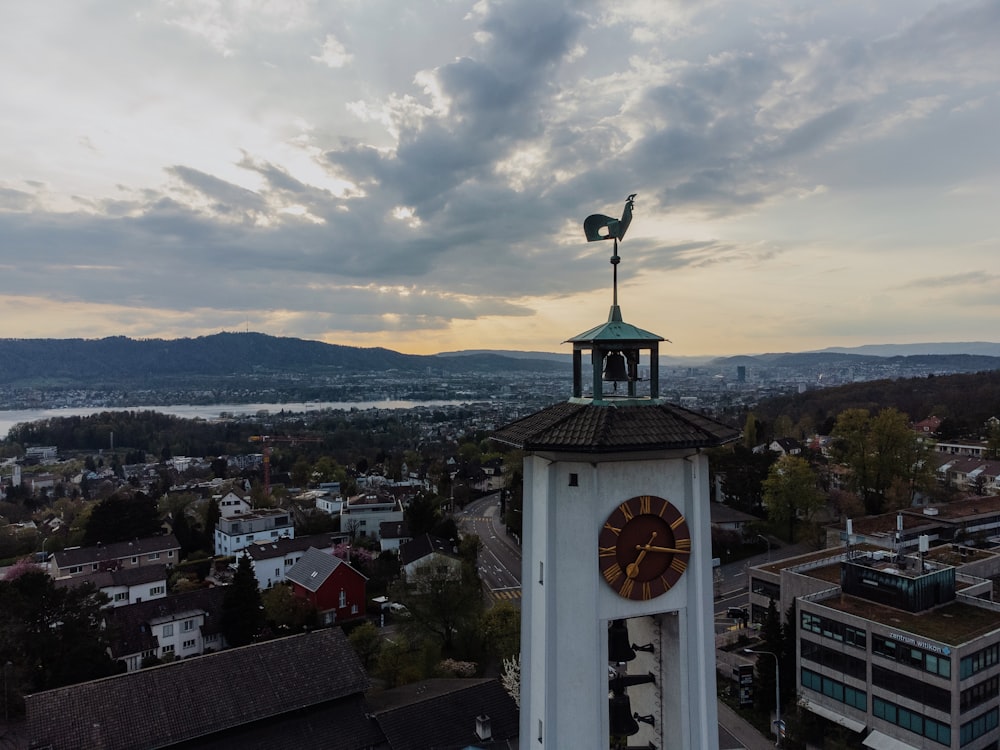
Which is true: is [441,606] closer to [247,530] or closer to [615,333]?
[615,333]

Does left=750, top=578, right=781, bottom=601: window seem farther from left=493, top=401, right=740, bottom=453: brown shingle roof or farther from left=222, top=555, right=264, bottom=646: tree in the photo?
left=493, top=401, right=740, bottom=453: brown shingle roof

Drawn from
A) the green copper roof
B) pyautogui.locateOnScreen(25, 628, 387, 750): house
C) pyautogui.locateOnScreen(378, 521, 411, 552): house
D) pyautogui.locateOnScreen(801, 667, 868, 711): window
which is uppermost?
the green copper roof

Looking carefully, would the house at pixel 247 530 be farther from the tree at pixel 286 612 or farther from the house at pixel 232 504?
the tree at pixel 286 612

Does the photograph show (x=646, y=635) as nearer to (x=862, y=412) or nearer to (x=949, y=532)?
(x=949, y=532)

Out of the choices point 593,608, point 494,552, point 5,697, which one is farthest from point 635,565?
point 494,552

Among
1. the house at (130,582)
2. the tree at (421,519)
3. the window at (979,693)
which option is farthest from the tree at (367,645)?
the window at (979,693)

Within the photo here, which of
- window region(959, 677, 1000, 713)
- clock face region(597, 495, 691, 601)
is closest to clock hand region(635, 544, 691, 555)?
clock face region(597, 495, 691, 601)

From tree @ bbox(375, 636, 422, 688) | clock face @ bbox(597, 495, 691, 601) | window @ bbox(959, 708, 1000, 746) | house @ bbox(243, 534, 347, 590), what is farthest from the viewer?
house @ bbox(243, 534, 347, 590)
